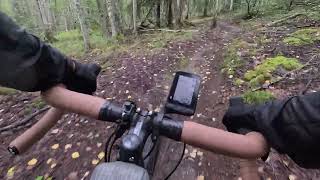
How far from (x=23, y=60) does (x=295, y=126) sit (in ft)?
4.05

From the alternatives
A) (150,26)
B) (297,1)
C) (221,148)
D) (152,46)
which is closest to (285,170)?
(221,148)

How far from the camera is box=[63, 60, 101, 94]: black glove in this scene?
156 cm

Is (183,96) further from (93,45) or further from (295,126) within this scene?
(93,45)

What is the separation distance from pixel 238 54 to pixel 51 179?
6.35 metres

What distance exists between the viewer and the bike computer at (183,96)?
5.02ft

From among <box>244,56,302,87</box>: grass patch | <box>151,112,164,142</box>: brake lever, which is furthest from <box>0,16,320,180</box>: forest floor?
<box>151,112,164,142</box>: brake lever

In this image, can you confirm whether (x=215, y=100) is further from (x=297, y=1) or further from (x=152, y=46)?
(x=297, y=1)

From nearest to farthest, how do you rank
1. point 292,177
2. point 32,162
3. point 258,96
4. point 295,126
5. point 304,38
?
point 295,126 → point 292,177 → point 32,162 → point 258,96 → point 304,38

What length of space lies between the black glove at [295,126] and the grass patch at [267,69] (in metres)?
4.80

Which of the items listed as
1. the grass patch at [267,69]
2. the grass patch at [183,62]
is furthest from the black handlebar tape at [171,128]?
the grass patch at [183,62]

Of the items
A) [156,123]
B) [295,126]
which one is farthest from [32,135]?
Answer: [295,126]

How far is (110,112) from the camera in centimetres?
134

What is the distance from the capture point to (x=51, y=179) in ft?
12.2

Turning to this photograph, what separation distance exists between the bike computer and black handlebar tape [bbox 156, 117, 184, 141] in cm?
26
